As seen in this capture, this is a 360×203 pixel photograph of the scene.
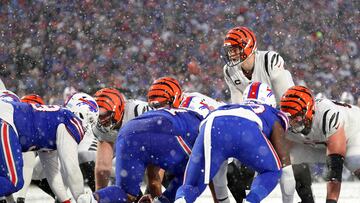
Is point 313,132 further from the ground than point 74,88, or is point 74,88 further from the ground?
point 313,132

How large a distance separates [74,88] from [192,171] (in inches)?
243

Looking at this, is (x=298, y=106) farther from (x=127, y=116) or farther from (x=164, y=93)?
(x=127, y=116)

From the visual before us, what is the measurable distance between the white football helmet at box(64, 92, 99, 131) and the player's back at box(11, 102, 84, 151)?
348 mm

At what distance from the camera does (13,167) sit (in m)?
3.93

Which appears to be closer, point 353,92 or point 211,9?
point 353,92

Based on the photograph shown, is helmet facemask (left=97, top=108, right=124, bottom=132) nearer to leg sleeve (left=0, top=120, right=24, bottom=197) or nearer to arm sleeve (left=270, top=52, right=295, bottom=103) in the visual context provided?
leg sleeve (left=0, top=120, right=24, bottom=197)

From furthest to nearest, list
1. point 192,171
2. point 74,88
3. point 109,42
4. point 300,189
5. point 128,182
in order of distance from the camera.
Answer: point 109,42
point 74,88
point 300,189
point 128,182
point 192,171

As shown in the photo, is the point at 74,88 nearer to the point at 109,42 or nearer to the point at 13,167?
the point at 109,42

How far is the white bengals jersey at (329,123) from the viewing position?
15.6 feet

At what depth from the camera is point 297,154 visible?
5234mm

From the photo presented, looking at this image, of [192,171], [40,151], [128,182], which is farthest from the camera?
[40,151]

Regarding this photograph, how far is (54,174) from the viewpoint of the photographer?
4543mm

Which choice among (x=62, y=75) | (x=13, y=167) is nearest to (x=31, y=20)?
(x=62, y=75)

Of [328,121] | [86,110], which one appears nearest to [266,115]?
[328,121]
